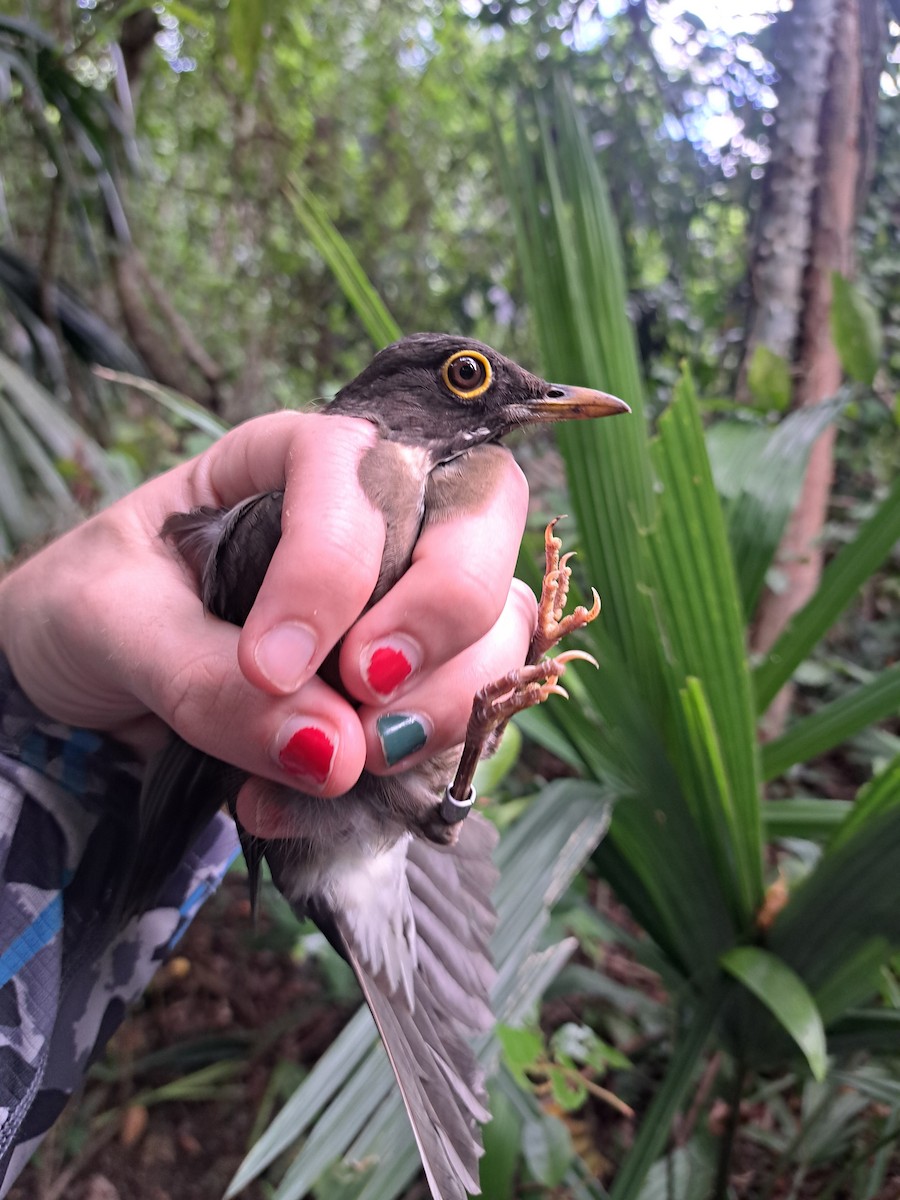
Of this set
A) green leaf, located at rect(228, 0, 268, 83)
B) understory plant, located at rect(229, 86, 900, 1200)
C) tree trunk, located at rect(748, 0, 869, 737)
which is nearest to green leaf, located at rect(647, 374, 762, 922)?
understory plant, located at rect(229, 86, 900, 1200)

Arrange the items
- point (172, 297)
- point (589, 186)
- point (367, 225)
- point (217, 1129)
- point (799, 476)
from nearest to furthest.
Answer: point (589, 186) < point (799, 476) < point (217, 1129) < point (367, 225) < point (172, 297)

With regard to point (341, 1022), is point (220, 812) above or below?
above

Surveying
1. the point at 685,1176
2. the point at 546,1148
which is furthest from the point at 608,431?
the point at 685,1176

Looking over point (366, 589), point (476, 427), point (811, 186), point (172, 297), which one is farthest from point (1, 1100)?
point (172, 297)

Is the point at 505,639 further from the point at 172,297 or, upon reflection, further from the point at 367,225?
the point at 172,297

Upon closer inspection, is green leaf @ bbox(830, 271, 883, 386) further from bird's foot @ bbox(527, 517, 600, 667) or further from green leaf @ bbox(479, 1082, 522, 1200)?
green leaf @ bbox(479, 1082, 522, 1200)

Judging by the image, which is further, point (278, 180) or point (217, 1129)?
point (278, 180)

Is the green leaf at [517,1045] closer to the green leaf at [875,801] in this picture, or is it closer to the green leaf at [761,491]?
the green leaf at [875,801]

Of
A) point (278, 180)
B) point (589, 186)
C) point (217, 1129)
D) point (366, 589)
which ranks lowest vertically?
point (217, 1129)
